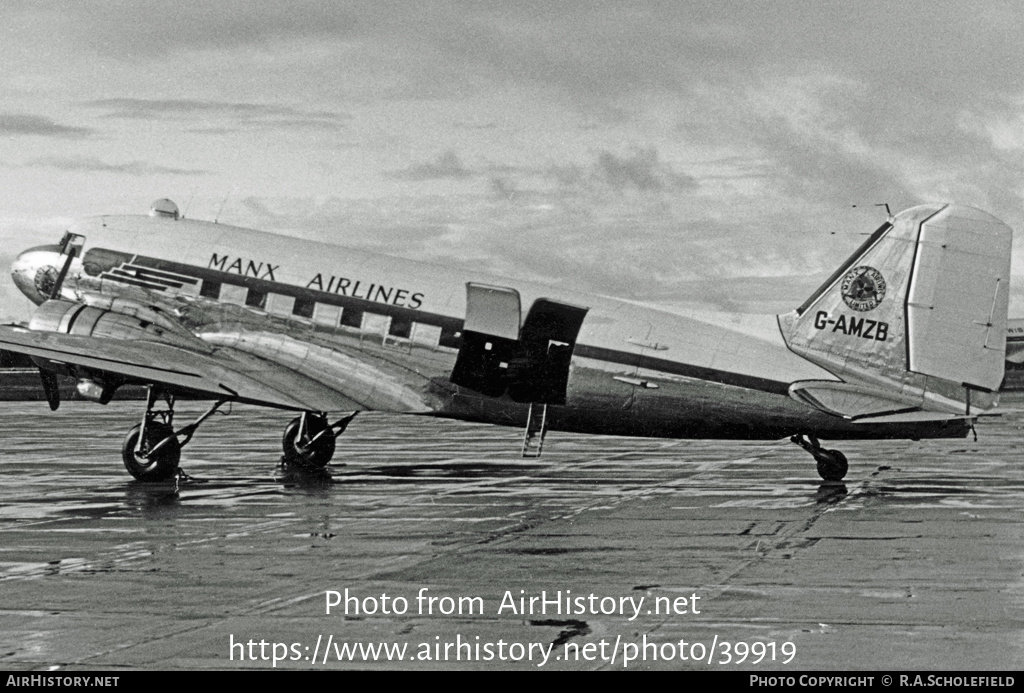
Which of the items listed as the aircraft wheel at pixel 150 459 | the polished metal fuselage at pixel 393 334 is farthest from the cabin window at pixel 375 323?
the aircraft wheel at pixel 150 459

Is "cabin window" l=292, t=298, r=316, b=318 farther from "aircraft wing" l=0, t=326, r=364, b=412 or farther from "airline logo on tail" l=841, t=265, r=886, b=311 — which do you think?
"airline logo on tail" l=841, t=265, r=886, b=311

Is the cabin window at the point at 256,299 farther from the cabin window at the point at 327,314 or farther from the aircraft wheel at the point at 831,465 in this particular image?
the aircraft wheel at the point at 831,465

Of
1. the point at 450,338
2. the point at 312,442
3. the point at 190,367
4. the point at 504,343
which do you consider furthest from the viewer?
the point at 312,442

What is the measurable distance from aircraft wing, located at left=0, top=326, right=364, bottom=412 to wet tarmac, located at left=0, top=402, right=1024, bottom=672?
1560 millimetres

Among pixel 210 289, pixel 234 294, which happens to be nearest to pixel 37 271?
pixel 210 289

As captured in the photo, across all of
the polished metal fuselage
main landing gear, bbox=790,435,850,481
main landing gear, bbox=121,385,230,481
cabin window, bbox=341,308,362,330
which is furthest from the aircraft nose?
main landing gear, bbox=790,435,850,481

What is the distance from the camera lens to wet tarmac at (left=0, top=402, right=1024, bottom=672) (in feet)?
33.6

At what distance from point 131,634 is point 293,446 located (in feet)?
49.7

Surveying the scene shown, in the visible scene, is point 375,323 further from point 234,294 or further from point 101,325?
point 101,325

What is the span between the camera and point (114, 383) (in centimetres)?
2261

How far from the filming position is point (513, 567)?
14086 millimetres

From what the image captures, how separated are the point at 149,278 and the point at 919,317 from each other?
45.9ft

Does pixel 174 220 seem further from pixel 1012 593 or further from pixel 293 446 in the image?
pixel 1012 593

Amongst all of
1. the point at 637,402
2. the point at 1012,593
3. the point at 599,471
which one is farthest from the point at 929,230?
the point at 1012,593
